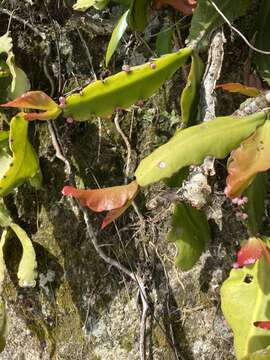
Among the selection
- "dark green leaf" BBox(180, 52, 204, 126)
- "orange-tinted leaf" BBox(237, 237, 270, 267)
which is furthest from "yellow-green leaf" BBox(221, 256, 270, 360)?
"dark green leaf" BBox(180, 52, 204, 126)

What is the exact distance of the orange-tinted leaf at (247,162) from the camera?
1.16 meters

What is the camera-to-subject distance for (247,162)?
1.18 meters

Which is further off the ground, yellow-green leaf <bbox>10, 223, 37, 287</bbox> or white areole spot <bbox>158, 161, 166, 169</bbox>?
white areole spot <bbox>158, 161, 166, 169</bbox>

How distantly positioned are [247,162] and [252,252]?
194mm

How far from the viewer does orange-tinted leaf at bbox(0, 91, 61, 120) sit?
4.13 feet

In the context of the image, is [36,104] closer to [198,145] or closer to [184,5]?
[198,145]

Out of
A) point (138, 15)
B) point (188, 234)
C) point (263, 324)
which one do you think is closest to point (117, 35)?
point (138, 15)

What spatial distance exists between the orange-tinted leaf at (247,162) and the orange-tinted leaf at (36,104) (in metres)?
0.34

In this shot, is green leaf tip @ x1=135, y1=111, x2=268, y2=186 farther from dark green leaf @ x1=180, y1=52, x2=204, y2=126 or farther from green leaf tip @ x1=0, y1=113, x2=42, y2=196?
green leaf tip @ x1=0, y1=113, x2=42, y2=196

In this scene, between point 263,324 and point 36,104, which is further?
point 36,104

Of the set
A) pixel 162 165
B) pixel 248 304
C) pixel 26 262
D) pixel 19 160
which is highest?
pixel 162 165

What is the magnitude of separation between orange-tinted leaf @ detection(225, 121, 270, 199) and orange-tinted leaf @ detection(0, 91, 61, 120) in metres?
0.34

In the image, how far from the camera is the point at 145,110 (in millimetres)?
1631

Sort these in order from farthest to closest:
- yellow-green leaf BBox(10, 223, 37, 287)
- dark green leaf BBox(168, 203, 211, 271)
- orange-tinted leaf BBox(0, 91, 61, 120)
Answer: yellow-green leaf BBox(10, 223, 37, 287) < dark green leaf BBox(168, 203, 211, 271) < orange-tinted leaf BBox(0, 91, 61, 120)
